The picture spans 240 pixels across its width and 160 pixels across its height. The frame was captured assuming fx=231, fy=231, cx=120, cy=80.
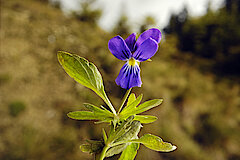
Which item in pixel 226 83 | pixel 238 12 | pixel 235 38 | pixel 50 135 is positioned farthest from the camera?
pixel 238 12

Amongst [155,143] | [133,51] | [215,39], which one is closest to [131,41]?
[133,51]

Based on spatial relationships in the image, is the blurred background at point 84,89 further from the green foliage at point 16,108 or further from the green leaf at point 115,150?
the green leaf at point 115,150

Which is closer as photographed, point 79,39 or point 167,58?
point 79,39

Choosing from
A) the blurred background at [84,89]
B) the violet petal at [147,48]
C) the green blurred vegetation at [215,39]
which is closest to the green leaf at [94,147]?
the violet petal at [147,48]

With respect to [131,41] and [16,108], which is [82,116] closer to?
[131,41]

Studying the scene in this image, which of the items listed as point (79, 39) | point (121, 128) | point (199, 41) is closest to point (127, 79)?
point (121, 128)

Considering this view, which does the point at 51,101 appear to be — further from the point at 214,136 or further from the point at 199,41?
the point at 199,41

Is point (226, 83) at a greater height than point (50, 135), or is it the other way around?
point (226, 83)

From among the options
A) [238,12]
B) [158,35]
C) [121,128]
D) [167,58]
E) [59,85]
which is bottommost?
[121,128]
